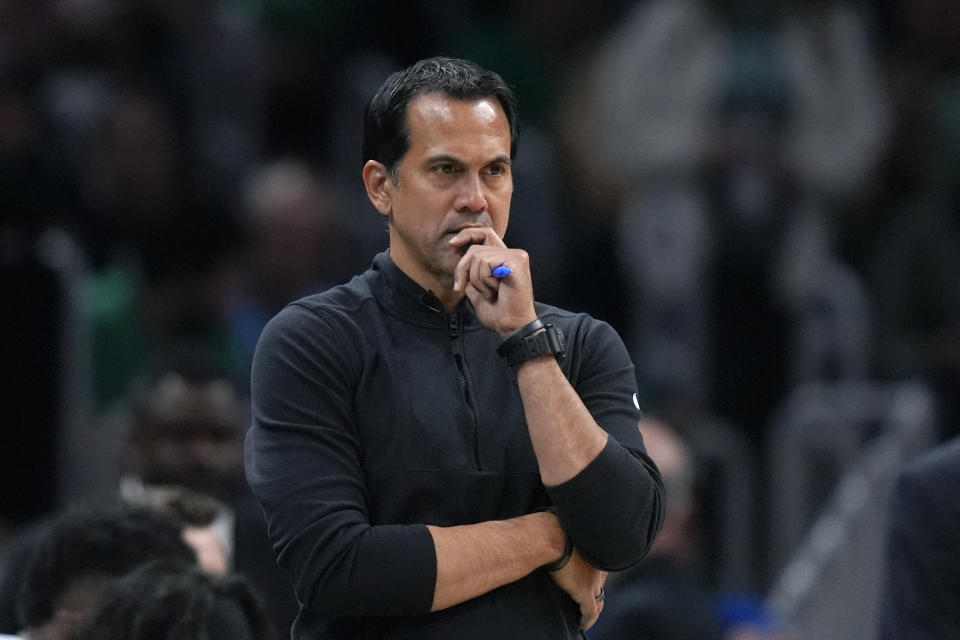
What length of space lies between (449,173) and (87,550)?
1.25 meters

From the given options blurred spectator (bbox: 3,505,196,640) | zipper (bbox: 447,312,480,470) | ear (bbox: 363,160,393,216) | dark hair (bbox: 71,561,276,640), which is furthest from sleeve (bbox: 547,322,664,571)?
blurred spectator (bbox: 3,505,196,640)

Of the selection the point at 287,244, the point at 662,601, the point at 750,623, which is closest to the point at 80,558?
the point at 662,601

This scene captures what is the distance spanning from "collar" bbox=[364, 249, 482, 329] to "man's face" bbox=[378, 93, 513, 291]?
5 centimetres

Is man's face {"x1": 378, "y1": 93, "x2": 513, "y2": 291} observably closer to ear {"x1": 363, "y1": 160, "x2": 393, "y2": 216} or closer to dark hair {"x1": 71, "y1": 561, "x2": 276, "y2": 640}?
ear {"x1": 363, "y1": 160, "x2": 393, "y2": 216}

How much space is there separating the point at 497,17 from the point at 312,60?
1.14m

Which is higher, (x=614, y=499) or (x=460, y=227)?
(x=460, y=227)

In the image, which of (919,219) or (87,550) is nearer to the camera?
(87,550)

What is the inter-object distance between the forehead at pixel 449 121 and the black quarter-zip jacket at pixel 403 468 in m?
0.27

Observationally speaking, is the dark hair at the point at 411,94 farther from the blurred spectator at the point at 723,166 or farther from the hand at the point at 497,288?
the blurred spectator at the point at 723,166

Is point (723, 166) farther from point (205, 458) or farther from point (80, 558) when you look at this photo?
point (80, 558)

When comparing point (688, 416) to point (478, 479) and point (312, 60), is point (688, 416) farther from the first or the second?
point (478, 479)

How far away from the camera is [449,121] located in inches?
116

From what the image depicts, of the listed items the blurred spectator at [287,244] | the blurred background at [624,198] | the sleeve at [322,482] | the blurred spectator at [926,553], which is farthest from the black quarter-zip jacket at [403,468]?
the blurred spectator at [287,244]

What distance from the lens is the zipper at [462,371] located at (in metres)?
2.89
